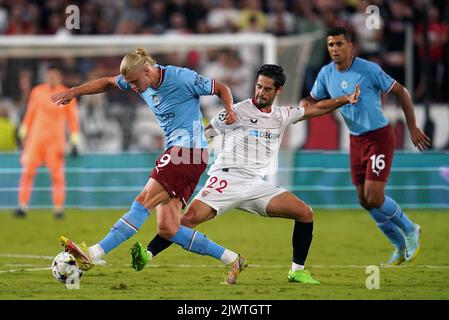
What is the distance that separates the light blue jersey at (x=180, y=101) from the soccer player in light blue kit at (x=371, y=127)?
1.71 metres

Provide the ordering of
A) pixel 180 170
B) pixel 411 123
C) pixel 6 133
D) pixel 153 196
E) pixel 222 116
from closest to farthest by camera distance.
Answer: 1. pixel 153 196
2. pixel 180 170
3. pixel 222 116
4. pixel 411 123
5. pixel 6 133

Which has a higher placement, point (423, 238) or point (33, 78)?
point (33, 78)

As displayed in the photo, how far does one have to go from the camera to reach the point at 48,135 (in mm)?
17188

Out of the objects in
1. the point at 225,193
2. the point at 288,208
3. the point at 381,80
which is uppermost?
the point at 381,80

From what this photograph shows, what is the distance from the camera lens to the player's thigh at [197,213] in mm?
9789

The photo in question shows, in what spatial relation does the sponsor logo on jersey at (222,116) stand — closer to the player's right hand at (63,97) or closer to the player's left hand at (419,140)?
the player's right hand at (63,97)

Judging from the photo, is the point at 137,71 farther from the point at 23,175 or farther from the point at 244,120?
the point at 23,175

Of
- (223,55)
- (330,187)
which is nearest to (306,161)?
(330,187)

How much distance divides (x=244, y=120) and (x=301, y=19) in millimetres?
11659

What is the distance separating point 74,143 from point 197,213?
8.05m

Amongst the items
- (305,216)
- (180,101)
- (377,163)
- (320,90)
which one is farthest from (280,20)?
(305,216)

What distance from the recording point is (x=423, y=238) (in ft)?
46.3

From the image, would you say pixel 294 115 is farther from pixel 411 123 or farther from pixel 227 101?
pixel 411 123
